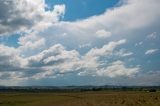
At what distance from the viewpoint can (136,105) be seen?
2888 centimetres

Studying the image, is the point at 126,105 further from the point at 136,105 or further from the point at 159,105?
the point at 159,105

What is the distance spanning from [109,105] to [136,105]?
2.85 meters

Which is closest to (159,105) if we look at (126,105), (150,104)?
(150,104)

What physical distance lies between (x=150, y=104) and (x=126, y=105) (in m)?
2.22

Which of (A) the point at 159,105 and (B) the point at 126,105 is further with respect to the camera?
(B) the point at 126,105

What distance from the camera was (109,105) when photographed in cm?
3048

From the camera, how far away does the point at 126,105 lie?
29.4 metres

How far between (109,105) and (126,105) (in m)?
1.84

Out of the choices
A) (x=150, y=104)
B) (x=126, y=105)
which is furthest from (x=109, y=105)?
(x=150, y=104)

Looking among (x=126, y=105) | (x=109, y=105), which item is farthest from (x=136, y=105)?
(x=109, y=105)

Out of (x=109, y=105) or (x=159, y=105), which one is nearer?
(x=159, y=105)

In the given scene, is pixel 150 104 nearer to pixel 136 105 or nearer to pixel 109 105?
pixel 136 105

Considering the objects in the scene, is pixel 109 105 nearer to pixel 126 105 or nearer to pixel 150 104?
pixel 126 105

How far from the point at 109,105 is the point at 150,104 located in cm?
401
